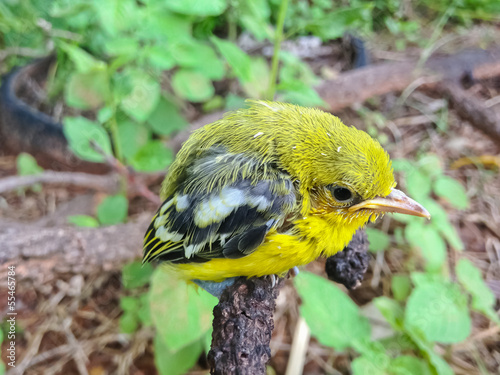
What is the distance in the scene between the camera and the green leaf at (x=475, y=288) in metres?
1.53

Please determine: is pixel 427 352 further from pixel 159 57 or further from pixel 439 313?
pixel 159 57

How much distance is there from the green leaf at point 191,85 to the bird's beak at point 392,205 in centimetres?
132

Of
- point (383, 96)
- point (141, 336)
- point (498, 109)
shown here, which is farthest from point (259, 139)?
point (498, 109)

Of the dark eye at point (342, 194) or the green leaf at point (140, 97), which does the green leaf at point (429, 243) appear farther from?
the green leaf at point (140, 97)

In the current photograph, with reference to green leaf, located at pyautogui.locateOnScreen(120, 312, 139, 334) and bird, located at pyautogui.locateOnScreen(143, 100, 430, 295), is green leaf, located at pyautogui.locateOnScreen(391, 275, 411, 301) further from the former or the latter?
green leaf, located at pyautogui.locateOnScreen(120, 312, 139, 334)

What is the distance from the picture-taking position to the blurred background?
57.6 inches

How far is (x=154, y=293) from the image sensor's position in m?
1.37

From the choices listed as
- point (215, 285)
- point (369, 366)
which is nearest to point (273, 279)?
point (215, 285)

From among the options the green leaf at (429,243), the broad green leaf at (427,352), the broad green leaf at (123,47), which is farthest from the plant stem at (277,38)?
the broad green leaf at (427,352)

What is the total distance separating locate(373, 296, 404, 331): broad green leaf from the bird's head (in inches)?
23.8

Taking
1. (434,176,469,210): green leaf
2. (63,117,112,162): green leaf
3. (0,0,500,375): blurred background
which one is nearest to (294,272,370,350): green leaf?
(0,0,500,375): blurred background

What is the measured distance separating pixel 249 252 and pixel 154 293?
533mm

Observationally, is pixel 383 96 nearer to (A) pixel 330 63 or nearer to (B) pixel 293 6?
(A) pixel 330 63

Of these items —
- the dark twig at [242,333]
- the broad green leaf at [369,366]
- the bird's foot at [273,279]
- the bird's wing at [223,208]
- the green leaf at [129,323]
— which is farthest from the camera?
the green leaf at [129,323]
